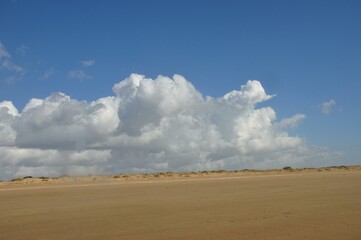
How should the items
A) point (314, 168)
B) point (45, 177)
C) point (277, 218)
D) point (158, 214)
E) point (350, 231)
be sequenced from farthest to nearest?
point (314, 168) → point (45, 177) → point (158, 214) → point (277, 218) → point (350, 231)

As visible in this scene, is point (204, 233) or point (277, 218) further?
point (277, 218)

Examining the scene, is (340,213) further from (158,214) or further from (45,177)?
(45,177)

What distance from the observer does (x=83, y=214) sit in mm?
18328

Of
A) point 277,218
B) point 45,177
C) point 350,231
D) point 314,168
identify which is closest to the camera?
point 350,231

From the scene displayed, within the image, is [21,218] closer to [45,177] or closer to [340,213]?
[340,213]

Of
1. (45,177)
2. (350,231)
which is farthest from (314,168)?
(350,231)

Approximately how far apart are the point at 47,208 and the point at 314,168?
70636mm

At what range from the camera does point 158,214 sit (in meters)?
17.5

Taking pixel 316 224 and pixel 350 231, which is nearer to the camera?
pixel 350 231

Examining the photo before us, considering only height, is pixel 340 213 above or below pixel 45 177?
below

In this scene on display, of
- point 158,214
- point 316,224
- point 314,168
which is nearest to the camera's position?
point 316,224

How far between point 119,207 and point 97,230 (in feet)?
22.5

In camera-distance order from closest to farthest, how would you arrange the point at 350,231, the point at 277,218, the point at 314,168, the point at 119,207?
the point at 350,231 < the point at 277,218 < the point at 119,207 < the point at 314,168

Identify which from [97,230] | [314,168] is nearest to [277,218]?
[97,230]
